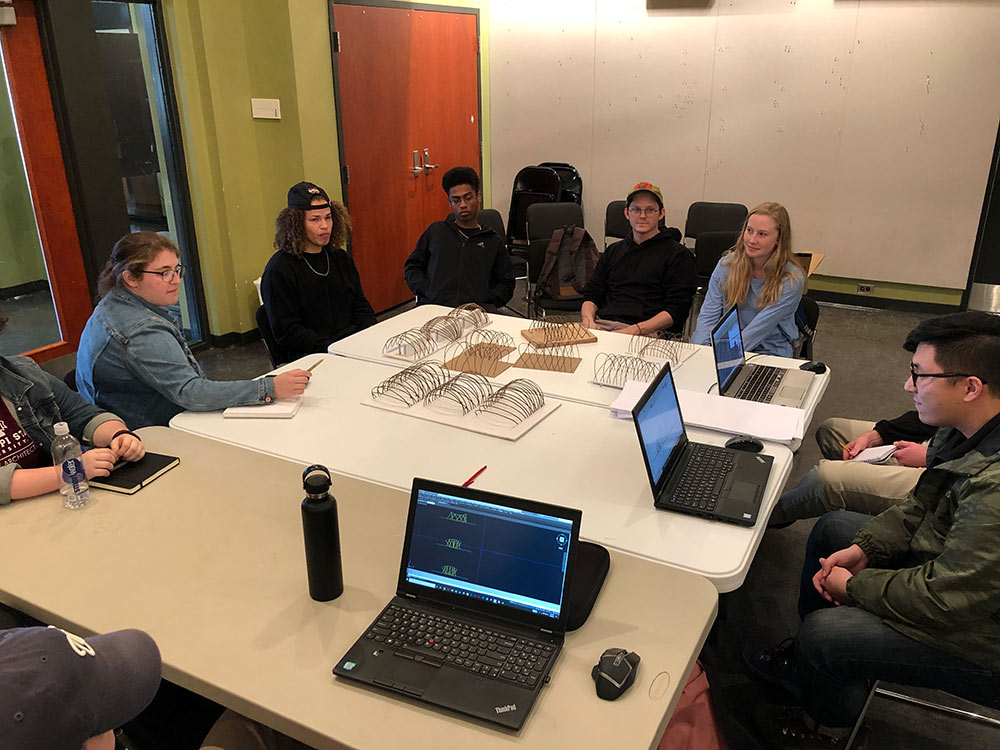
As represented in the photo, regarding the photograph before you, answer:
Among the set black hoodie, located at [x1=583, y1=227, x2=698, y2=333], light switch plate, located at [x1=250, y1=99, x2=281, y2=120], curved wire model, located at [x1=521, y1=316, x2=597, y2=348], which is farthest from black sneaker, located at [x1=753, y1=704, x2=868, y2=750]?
light switch plate, located at [x1=250, y1=99, x2=281, y2=120]

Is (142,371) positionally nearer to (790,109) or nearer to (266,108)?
(266,108)

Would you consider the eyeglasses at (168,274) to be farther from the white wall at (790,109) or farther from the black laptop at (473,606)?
the white wall at (790,109)

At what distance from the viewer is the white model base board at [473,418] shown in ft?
7.49

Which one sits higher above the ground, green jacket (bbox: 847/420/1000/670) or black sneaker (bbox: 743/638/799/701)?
green jacket (bbox: 847/420/1000/670)

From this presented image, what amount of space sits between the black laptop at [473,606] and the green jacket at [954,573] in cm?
84

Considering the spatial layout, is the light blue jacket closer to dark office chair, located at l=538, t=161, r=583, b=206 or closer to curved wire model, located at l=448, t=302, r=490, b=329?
curved wire model, located at l=448, t=302, r=490, b=329

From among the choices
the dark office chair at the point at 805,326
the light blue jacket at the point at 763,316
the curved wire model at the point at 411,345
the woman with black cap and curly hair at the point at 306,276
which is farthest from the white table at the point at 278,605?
the dark office chair at the point at 805,326

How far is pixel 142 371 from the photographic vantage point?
2350 mm

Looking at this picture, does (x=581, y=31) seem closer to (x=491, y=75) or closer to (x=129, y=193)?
(x=491, y=75)

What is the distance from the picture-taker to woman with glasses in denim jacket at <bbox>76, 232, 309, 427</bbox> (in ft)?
7.59

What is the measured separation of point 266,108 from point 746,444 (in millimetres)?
4102

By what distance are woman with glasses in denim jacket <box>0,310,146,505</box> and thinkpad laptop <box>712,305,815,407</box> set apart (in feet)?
5.96

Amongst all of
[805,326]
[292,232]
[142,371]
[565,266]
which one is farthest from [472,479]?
[565,266]

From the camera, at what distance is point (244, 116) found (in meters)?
4.96
